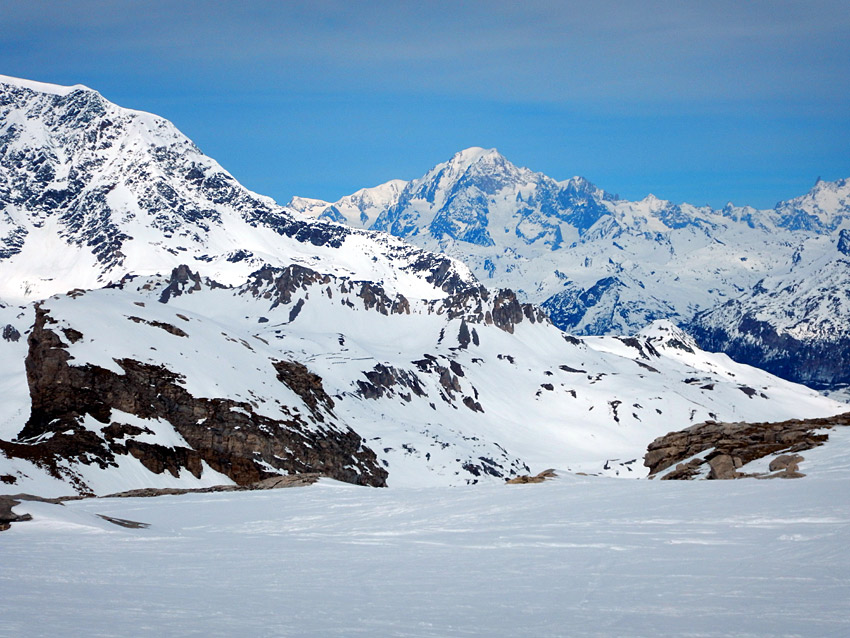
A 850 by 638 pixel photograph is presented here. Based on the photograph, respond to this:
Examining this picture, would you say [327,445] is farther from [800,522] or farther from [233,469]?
[800,522]

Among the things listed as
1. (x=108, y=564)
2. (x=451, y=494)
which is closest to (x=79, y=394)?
(x=451, y=494)

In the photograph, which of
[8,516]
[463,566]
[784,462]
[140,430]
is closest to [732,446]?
[784,462]

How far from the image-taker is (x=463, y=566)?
71.3ft

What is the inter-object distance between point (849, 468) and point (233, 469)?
67.2m

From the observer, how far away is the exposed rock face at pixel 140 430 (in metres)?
77.2

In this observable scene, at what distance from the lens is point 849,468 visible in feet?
112

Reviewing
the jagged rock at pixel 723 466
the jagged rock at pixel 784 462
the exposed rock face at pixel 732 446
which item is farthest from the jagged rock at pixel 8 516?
the jagged rock at pixel 784 462

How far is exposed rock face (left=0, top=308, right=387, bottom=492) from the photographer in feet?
253

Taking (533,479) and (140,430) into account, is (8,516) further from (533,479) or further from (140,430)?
(140,430)

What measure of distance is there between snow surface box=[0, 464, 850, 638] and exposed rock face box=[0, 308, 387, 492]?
4530 cm

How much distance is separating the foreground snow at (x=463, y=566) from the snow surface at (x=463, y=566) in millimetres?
71

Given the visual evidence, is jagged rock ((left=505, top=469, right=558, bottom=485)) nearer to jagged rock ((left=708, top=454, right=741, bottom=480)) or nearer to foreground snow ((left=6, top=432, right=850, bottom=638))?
foreground snow ((left=6, top=432, right=850, bottom=638))

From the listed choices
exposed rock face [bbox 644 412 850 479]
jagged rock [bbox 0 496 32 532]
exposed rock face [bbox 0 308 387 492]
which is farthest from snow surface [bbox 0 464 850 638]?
exposed rock face [bbox 0 308 387 492]

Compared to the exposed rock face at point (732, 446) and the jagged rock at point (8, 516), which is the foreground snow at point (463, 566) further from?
the exposed rock face at point (732, 446)
